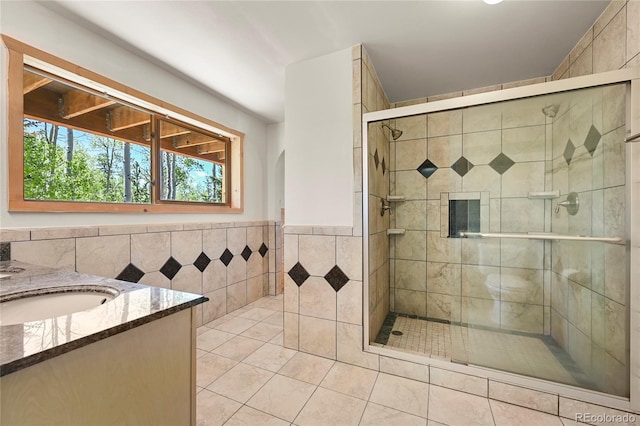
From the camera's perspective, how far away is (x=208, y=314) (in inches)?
97.3

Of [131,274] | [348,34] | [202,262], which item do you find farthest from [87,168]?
[348,34]

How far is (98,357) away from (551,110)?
7.46ft

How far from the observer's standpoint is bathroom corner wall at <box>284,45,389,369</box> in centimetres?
179

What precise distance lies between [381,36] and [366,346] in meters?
2.07

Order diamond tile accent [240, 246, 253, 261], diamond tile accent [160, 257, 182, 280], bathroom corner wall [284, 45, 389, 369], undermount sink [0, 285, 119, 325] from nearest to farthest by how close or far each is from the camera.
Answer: undermount sink [0, 285, 119, 325] → bathroom corner wall [284, 45, 389, 369] → diamond tile accent [160, 257, 182, 280] → diamond tile accent [240, 246, 253, 261]

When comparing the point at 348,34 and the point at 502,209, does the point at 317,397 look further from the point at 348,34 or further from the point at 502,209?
the point at 348,34

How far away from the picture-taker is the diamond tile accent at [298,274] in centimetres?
195

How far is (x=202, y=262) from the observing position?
245 cm

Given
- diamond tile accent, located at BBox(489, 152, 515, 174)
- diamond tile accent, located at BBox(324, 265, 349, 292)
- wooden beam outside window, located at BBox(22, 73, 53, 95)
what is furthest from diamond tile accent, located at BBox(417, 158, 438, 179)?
wooden beam outside window, located at BBox(22, 73, 53, 95)

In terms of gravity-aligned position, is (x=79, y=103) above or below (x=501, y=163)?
above

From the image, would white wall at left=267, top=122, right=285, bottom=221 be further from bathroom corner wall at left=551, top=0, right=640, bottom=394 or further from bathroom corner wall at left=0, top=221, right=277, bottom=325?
bathroom corner wall at left=551, top=0, right=640, bottom=394

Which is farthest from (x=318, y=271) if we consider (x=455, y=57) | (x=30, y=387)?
(x=455, y=57)

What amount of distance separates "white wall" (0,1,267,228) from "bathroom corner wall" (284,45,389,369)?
3.84ft

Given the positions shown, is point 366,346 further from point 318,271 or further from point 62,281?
point 62,281
